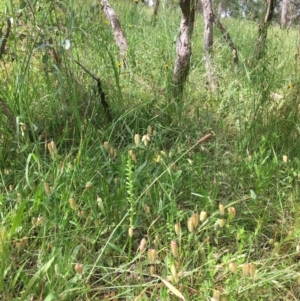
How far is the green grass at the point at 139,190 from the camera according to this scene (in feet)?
Answer: 3.74

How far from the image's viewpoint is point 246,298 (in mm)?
1115

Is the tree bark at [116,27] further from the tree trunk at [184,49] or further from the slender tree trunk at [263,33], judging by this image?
the slender tree trunk at [263,33]

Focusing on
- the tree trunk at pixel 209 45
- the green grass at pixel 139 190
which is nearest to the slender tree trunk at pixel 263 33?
the green grass at pixel 139 190

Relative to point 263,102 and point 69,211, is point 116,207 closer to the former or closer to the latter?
point 69,211

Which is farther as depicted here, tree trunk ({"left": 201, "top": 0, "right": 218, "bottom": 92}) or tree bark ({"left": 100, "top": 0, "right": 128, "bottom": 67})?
tree bark ({"left": 100, "top": 0, "right": 128, "bottom": 67})

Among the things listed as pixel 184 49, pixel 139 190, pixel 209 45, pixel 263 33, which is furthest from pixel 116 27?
pixel 139 190

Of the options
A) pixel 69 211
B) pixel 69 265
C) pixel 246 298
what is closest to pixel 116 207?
pixel 69 211

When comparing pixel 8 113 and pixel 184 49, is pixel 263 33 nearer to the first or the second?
pixel 184 49

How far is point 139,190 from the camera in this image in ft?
5.00

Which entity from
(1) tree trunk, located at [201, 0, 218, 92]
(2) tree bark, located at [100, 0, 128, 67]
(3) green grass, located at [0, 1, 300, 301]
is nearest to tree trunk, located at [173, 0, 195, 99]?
(3) green grass, located at [0, 1, 300, 301]

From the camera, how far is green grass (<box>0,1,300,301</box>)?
114 centimetres

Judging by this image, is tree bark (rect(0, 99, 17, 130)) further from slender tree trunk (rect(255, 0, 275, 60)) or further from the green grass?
slender tree trunk (rect(255, 0, 275, 60))

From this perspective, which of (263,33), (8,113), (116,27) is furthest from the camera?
(116,27)

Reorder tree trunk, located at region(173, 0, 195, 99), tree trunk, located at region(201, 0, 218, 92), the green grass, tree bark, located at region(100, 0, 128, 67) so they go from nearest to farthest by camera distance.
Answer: the green grass, tree trunk, located at region(173, 0, 195, 99), tree trunk, located at region(201, 0, 218, 92), tree bark, located at region(100, 0, 128, 67)
